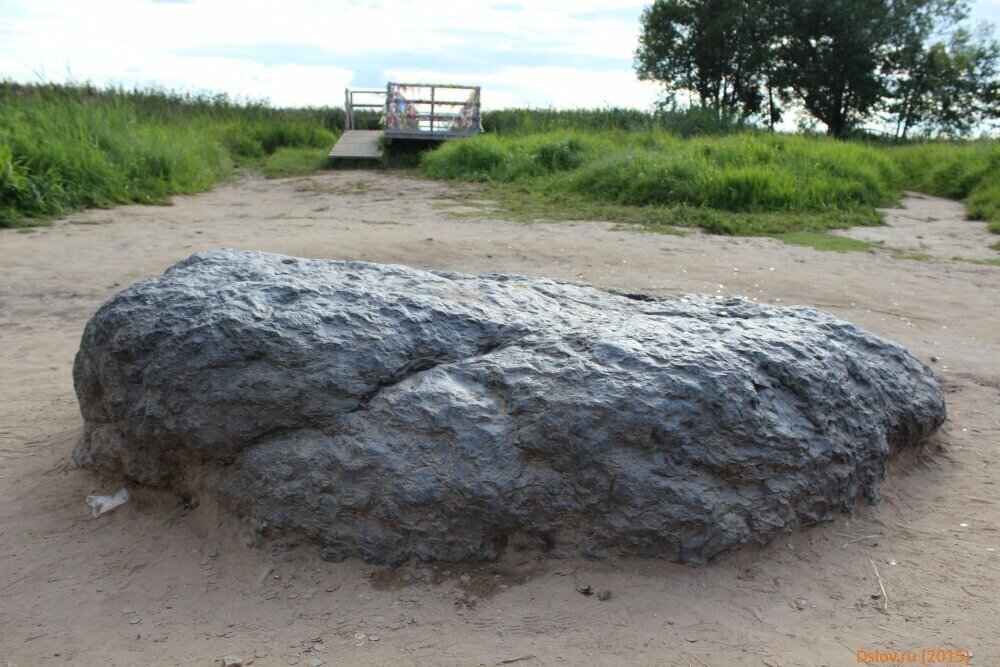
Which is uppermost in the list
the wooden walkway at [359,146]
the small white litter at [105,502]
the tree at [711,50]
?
the tree at [711,50]

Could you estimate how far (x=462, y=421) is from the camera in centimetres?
277

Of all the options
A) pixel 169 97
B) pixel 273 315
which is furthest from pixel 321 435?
pixel 169 97

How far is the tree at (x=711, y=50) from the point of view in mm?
27406

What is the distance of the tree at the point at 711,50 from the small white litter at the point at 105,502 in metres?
26.4

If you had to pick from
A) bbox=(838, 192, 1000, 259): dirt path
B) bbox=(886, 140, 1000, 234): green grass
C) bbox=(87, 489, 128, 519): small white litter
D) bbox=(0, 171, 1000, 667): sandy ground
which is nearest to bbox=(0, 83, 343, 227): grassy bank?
bbox=(0, 171, 1000, 667): sandy ground

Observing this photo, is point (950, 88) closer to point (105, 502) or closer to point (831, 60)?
point (831, 60)

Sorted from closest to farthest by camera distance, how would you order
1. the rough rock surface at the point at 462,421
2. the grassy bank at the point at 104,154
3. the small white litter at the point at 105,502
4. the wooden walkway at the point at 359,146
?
the rough rock surface at the point at 462,421 < the small white litter at the point at 105,502 < the grassy bank at the point at 104,154 < the wooden walkway at the point at 359,146

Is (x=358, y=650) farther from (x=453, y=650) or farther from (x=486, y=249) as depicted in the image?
(x=486, y=249)

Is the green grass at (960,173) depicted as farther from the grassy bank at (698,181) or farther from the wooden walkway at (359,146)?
the wooden walkway at (359,146)

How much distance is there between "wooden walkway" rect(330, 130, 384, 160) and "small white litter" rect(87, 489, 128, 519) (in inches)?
558

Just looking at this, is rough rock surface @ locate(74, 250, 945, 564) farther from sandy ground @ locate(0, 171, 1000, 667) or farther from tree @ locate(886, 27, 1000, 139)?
tree @ locate(886, 27, 1000, 139)

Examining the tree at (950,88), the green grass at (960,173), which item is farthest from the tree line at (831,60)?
the green grass at (960,173)

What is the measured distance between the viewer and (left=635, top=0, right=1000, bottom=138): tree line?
2541cm

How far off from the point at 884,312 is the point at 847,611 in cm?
378
